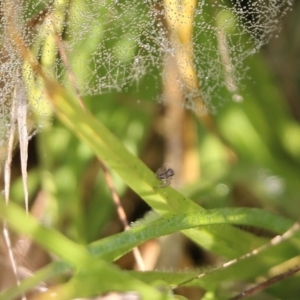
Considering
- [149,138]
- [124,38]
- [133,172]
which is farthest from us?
[149,138]

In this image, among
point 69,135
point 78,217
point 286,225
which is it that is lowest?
point 286,225

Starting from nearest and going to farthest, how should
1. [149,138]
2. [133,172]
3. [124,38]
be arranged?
1. [133,172]
2. [124,38]
3. [149,138]

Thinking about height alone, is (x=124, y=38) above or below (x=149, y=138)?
above

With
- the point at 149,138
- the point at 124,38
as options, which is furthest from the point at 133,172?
the point at 149,138

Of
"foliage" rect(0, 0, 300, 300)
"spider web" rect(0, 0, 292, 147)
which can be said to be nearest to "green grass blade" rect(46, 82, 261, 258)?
"foliage" rect(0, 0, 300, 300)

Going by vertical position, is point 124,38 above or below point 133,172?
above

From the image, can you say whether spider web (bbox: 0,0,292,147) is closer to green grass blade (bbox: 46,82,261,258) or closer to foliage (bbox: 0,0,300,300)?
foliage (bbox: 0,0,300,300)

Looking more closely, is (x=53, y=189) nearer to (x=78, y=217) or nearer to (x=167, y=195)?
(x=78, y=217)

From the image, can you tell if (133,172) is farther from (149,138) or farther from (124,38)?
(149,138)

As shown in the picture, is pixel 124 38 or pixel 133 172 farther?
pixel 124 38

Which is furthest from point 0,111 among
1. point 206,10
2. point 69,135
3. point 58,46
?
point 206,10

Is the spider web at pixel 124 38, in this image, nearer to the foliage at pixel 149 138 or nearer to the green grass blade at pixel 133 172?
the foliage at pixel 149 138
